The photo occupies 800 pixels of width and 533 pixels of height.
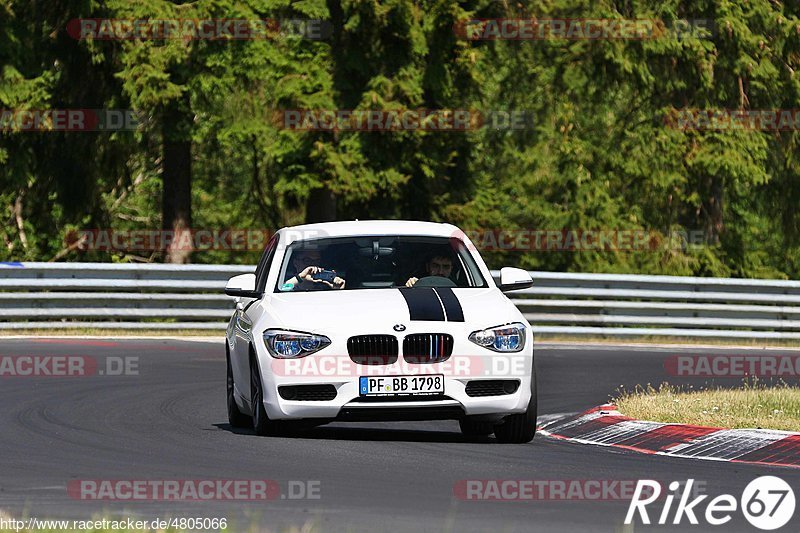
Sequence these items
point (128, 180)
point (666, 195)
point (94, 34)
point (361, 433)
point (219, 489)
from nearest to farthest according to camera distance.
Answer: point (219, 489), point (361, 433), point (94, 34), point (128, 180), point (666, 195)

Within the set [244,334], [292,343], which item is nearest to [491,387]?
[292,343]

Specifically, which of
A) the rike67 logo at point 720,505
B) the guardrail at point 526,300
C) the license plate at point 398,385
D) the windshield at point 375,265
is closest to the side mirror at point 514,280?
the windshield at point 375,265

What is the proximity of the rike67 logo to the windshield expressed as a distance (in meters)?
3.36

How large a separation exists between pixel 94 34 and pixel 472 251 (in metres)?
19.1

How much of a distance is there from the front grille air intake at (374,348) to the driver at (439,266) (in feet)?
4.47

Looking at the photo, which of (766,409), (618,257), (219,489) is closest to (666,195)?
(618,257)

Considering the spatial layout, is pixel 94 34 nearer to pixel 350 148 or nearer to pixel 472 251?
pixel 350 148

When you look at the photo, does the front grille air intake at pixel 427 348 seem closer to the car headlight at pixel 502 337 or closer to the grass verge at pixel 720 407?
the car headlight at pixel 502 337

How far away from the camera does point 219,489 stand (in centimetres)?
918

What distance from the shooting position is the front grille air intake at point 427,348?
11164 millimetres

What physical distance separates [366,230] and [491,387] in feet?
6.61

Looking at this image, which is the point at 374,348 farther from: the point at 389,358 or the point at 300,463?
the point at 300,463

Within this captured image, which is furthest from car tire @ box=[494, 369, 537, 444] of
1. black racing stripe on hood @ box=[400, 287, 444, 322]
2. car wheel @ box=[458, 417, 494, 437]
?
black racing stripe on hood @ box=[400, 287, 444, 322]

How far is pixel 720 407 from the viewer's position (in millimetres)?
14047
